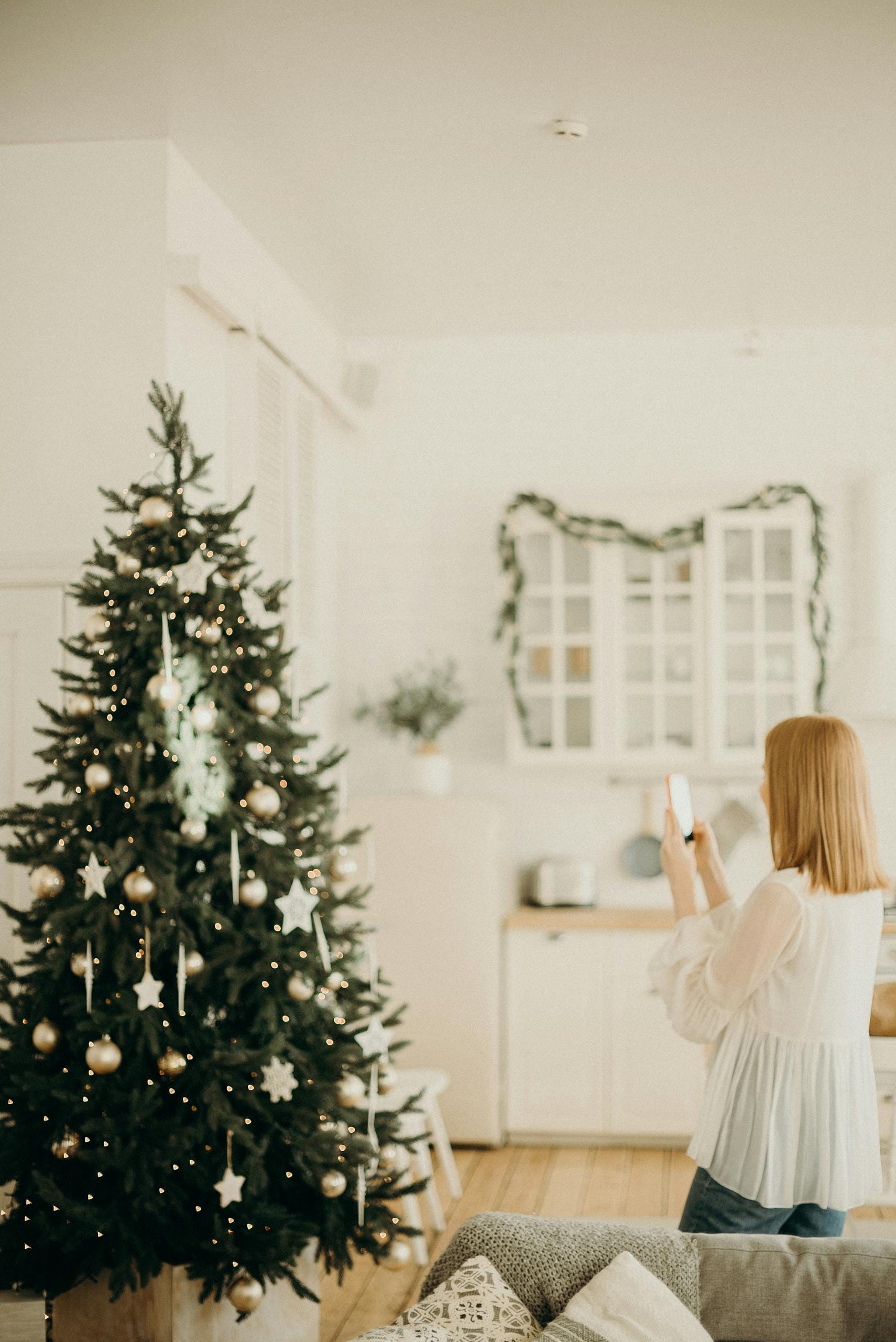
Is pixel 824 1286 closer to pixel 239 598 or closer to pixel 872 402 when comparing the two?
pixel 239 598

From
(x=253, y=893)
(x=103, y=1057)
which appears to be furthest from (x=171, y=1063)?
(x=253, y=893)

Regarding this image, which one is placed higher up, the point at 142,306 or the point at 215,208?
the point at 215,208

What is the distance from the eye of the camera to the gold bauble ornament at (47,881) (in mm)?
2607

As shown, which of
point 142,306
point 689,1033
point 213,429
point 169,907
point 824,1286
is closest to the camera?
point 824,1286

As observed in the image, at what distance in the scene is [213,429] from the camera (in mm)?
3762

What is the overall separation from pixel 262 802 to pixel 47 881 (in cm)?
47

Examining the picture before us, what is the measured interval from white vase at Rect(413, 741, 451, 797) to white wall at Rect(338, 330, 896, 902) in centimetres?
33

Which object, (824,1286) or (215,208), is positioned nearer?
(824,1286)

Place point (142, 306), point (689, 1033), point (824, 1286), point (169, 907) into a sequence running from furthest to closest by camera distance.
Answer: point (142, 306) → point (169, 907) → point (689, 1033) → point (824, 1286)

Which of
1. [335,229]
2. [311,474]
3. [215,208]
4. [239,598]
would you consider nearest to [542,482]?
[311,474]

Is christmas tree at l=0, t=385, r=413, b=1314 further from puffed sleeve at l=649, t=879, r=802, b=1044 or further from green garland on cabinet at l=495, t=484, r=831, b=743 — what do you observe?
green garland on cabinet at l=495, t=484, r=831, b=743

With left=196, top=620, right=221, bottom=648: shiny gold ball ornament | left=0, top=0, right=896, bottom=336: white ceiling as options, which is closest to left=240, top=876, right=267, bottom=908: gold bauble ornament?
left=196, top=620, right=221, bottom=648: shiny gold ball ornament

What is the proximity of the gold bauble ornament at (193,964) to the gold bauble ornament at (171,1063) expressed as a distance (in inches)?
6.1

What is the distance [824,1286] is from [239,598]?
1744 millimetres
